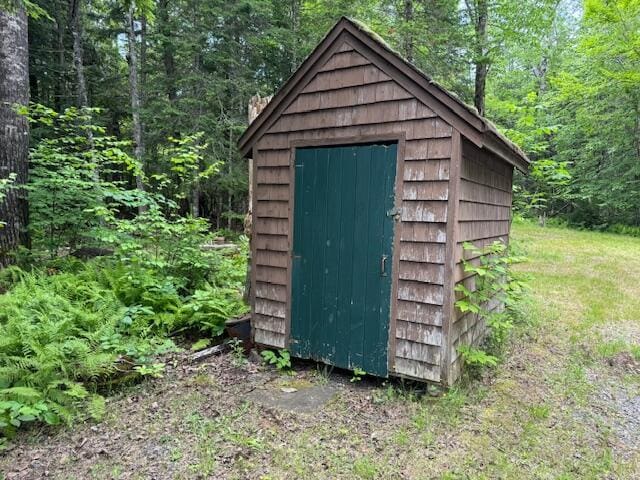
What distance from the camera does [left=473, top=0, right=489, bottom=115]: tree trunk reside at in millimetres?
8805

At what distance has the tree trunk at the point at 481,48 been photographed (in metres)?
8.80

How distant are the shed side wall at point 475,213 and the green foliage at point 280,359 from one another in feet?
5.53

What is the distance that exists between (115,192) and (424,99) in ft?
15.4

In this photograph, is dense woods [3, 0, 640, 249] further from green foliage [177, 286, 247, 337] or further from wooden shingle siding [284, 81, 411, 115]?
green foliage [177, 286, 247, 337]

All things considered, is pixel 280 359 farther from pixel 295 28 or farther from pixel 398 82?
pixel 295 28

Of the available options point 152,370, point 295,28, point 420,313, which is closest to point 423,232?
point 420,313

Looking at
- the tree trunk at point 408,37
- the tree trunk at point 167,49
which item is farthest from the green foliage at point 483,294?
the tree trunk at point 167,49

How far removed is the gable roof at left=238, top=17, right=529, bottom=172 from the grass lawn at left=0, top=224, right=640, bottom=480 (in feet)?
7.58

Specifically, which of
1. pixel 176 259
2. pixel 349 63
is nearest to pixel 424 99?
pixel 349 63

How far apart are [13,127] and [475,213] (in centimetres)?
629

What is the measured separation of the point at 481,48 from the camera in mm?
9078

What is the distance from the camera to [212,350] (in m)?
4.67

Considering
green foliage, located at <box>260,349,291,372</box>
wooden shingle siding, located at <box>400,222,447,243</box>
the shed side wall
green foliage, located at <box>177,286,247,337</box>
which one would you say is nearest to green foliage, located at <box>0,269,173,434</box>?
green foliage, located at <box>177,286,247,337</box>

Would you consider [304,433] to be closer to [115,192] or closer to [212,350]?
[212,350]
